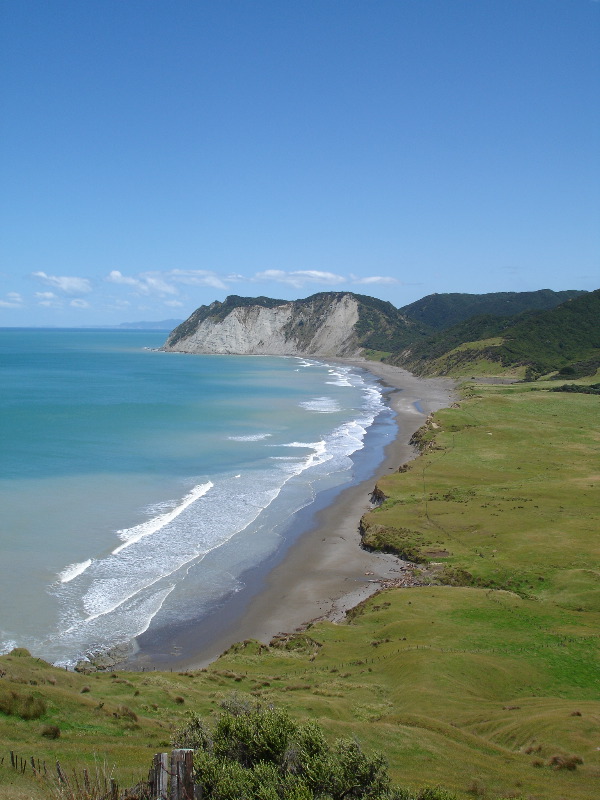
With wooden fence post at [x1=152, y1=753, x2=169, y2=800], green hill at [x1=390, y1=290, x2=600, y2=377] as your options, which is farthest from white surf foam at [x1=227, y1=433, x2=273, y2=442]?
green hill at [x1=390, y1=290, x2=600, y2=377]

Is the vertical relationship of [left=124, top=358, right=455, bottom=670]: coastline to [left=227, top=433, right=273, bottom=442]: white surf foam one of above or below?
below

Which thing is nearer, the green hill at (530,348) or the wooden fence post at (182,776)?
the wooden fence post at (182,776)

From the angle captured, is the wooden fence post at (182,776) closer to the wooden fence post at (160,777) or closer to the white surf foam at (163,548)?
the wooden fence post at (160,777)

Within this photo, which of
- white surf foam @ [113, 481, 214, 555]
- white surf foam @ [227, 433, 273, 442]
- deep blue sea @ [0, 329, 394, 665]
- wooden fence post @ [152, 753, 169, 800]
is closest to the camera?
wooden fence post @ [152, 753, 169, 800]

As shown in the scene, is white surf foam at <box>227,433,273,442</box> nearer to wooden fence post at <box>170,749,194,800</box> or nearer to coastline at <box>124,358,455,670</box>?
coastline at <box>124,358,455,670</box>

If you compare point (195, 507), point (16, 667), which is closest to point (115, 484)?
point (195, 507)

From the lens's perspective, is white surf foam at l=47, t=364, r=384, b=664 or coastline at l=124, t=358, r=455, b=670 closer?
coastline at l=124, t=358, r=455, b=670

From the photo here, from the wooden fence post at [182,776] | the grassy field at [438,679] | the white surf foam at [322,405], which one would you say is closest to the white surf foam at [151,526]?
the grassy field at [438,679]
